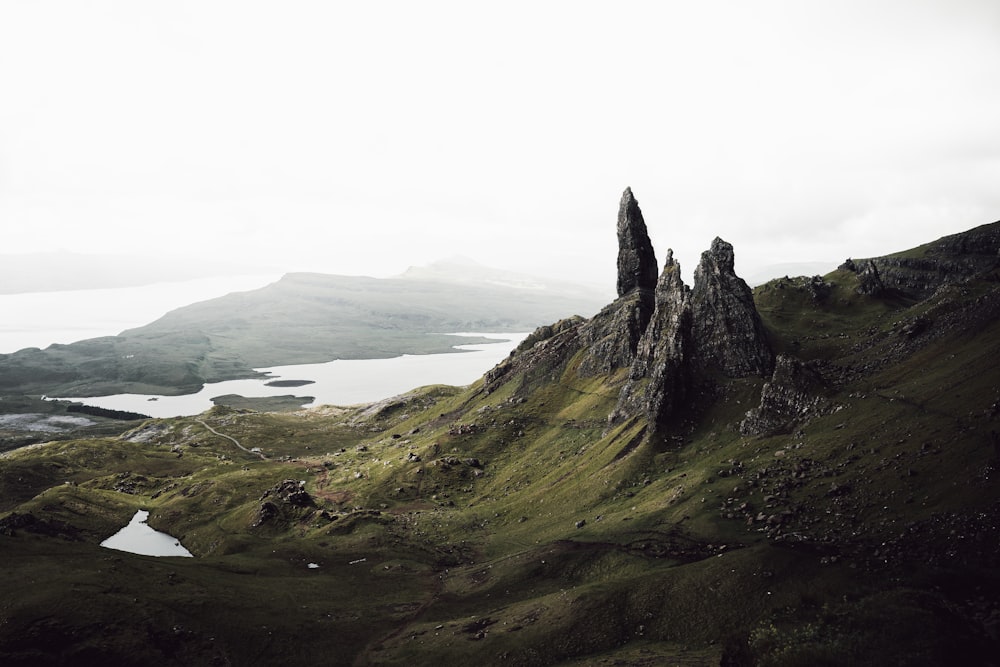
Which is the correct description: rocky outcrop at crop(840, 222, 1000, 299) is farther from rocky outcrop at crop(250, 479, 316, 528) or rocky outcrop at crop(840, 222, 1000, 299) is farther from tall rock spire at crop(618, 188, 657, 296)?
rocky outcrop at crop(250, 479, 316, 528)

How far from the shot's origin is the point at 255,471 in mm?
156500

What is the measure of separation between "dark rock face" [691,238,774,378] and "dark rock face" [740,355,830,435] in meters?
14.4

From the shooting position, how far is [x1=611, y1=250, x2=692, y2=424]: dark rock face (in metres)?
95.9

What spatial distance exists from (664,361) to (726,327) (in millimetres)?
16769

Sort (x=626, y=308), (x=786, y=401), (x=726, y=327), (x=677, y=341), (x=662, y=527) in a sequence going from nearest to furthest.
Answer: (x=662, y=527), (x=786, y=401), (x=677, y=341), (x=726, y=327), (x=626, y=308)

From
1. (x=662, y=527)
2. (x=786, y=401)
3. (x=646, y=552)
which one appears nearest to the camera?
(x=646, y=552)

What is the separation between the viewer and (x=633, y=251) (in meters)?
174

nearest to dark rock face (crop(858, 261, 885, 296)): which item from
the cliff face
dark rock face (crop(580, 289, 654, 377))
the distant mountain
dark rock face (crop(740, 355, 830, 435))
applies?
the distant mountain

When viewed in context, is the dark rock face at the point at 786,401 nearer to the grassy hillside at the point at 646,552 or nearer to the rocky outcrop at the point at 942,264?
the grassy hillside at the point at 646,552

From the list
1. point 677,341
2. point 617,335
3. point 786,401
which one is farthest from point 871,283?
point 786,401

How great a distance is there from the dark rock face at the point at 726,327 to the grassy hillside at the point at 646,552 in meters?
6.83

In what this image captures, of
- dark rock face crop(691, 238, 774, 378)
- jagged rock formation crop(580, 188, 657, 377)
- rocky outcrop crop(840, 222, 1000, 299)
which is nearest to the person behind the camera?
dark rock face crop(691, 238, 774, 378)

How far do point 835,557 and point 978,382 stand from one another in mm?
29248

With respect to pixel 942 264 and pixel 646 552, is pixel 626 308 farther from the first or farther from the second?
pixel 646 552
